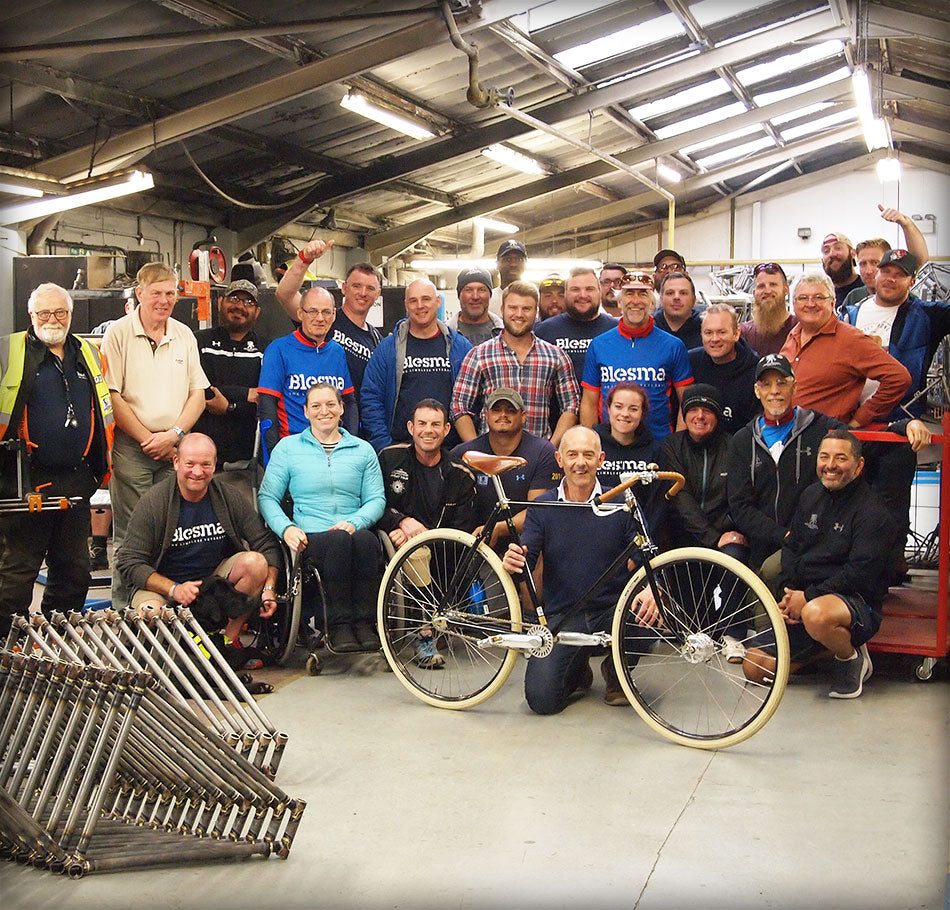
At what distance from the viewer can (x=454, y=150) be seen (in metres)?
10.9

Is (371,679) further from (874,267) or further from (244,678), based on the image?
(874,267)

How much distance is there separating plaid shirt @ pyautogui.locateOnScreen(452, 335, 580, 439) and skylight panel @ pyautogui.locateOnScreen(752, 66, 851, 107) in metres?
8.97

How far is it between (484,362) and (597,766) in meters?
2.10

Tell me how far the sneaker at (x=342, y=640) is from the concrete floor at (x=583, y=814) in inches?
11.4

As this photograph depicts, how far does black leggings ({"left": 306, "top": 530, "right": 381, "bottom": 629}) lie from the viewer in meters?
4.38

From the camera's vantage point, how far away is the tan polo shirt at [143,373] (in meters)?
4.64

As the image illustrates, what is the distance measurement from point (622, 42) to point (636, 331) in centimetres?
554

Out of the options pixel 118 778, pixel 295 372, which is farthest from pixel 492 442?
pixel 118 778

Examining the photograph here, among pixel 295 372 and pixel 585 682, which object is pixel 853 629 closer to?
pixel 585 682

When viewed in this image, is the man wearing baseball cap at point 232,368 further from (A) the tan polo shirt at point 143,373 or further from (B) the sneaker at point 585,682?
(B) the sneaker at point 585,682

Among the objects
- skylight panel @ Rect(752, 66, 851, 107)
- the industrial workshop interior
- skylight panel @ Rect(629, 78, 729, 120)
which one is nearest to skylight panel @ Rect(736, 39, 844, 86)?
skylight panel @ Rect(629, 78, 729, 120)

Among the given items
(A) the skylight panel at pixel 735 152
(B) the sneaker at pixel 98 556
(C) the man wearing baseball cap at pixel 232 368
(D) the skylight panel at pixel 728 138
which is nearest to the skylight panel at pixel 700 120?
(D) the skylight panel at pixel 728 138

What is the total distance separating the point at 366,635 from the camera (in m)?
4.45

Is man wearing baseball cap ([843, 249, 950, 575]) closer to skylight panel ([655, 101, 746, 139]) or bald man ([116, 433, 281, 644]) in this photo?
bald man ([116, 433, 281, 644])
